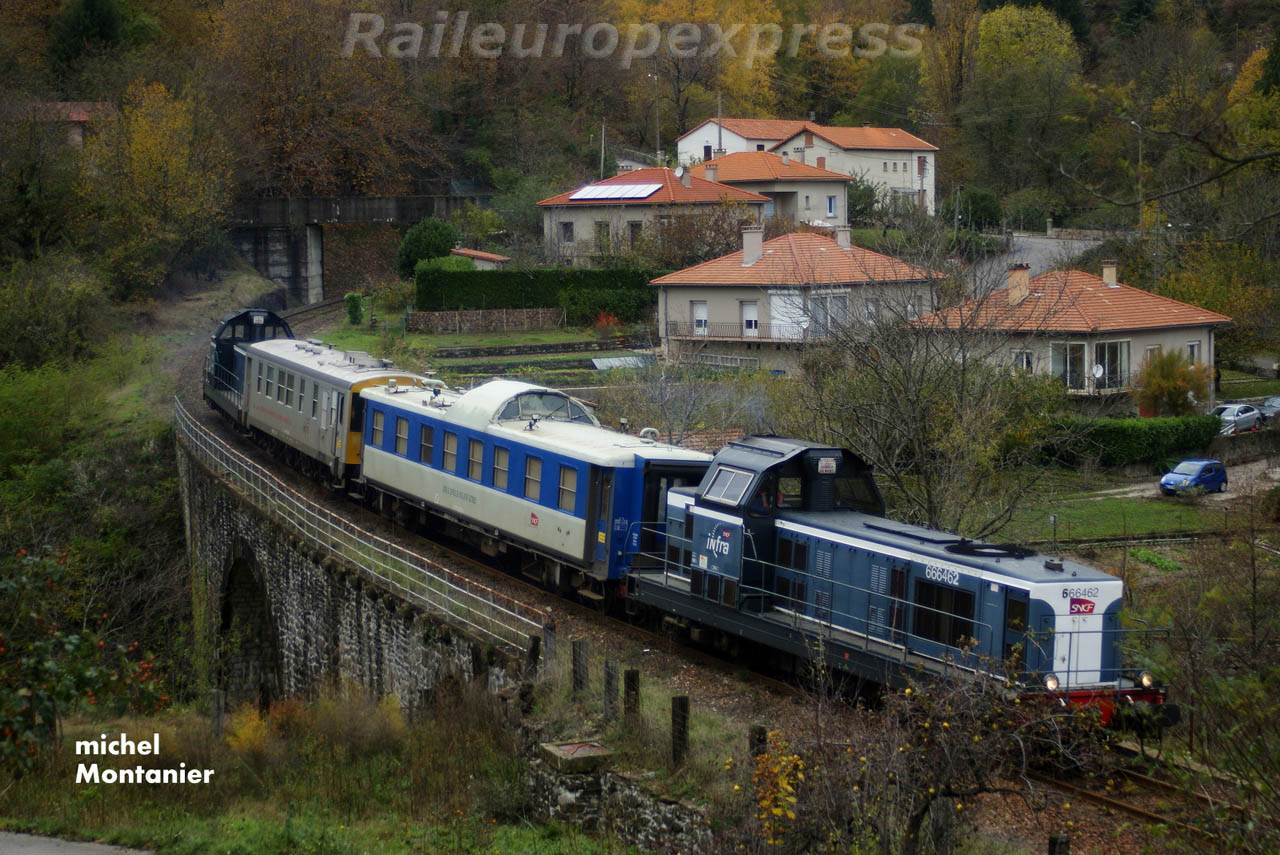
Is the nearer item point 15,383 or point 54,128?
point 15,383

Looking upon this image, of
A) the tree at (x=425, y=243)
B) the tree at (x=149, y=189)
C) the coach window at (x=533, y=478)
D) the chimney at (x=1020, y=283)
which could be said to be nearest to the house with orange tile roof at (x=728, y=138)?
the tree at (x=425, y=243)

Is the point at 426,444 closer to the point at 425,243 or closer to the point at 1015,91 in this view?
the point at 425,243

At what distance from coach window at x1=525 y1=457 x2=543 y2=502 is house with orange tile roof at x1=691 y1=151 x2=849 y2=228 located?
1741 inches

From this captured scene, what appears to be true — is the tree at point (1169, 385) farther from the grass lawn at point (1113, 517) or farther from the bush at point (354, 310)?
the bush at point (354, 310)

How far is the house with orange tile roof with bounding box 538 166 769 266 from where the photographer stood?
183ft

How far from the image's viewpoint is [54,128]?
170 ft

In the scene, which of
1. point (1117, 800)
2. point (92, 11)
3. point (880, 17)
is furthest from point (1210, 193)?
point (880, 17)

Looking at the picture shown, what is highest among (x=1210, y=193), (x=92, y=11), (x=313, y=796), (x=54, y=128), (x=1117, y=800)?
(x=92, y=11)

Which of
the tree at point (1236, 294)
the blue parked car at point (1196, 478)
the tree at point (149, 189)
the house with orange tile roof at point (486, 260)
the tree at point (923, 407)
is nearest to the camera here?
the tree at point (923, 407)

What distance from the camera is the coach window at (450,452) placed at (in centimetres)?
2290

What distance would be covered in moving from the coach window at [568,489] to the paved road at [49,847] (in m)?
8.81

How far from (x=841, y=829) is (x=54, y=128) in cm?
5150

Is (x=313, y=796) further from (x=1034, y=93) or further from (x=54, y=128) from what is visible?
(x=1034, y=93)

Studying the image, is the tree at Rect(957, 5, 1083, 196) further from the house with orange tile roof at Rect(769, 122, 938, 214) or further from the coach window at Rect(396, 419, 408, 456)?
the coach window at Rect(396, 419, 408, 456)
